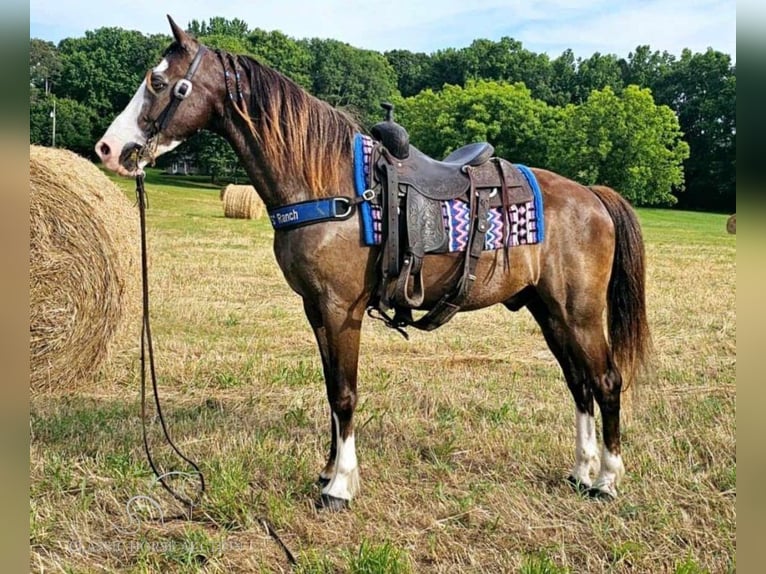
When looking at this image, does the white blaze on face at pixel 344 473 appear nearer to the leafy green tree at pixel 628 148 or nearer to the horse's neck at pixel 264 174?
the horse's neck at pixel 264 174

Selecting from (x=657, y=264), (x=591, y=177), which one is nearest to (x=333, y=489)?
(x=657, y=264)

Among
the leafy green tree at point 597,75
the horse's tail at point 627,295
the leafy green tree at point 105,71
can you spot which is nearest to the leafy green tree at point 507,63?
the leafy green tree at point 597,75

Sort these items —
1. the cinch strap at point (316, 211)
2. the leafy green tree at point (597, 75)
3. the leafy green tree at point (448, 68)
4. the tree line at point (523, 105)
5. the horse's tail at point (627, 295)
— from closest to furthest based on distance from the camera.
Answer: the cinch strap at point (316, 211), the horse's tail at point (627, 295), the tree line at point (523, 105), the leafy green tree at point (597, 75), the leafy green tree at point (448, 68)

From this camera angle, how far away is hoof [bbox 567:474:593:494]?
11.6ft

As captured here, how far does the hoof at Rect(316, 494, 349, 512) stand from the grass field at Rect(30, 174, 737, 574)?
70 mm

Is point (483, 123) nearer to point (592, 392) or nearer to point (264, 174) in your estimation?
point (592, 392)

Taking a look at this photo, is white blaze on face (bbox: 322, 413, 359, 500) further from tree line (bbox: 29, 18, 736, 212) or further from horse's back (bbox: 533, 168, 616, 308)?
tree line (bbox: 29, 18, 736, 212)

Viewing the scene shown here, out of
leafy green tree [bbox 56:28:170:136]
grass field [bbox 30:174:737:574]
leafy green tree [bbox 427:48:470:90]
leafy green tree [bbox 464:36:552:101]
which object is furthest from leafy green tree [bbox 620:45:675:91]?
grass field [bbox 30:174:737:574]

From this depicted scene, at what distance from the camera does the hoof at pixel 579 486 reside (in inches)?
139

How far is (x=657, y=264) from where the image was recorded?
45.0 ft

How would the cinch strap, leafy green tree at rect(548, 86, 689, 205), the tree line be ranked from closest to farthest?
the cinch strap → leafy green tree at rect(548, 86, 689, 205) → the tree line

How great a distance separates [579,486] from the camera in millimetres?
3574

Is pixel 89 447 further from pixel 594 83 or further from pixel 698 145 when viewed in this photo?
pixel 594 83
